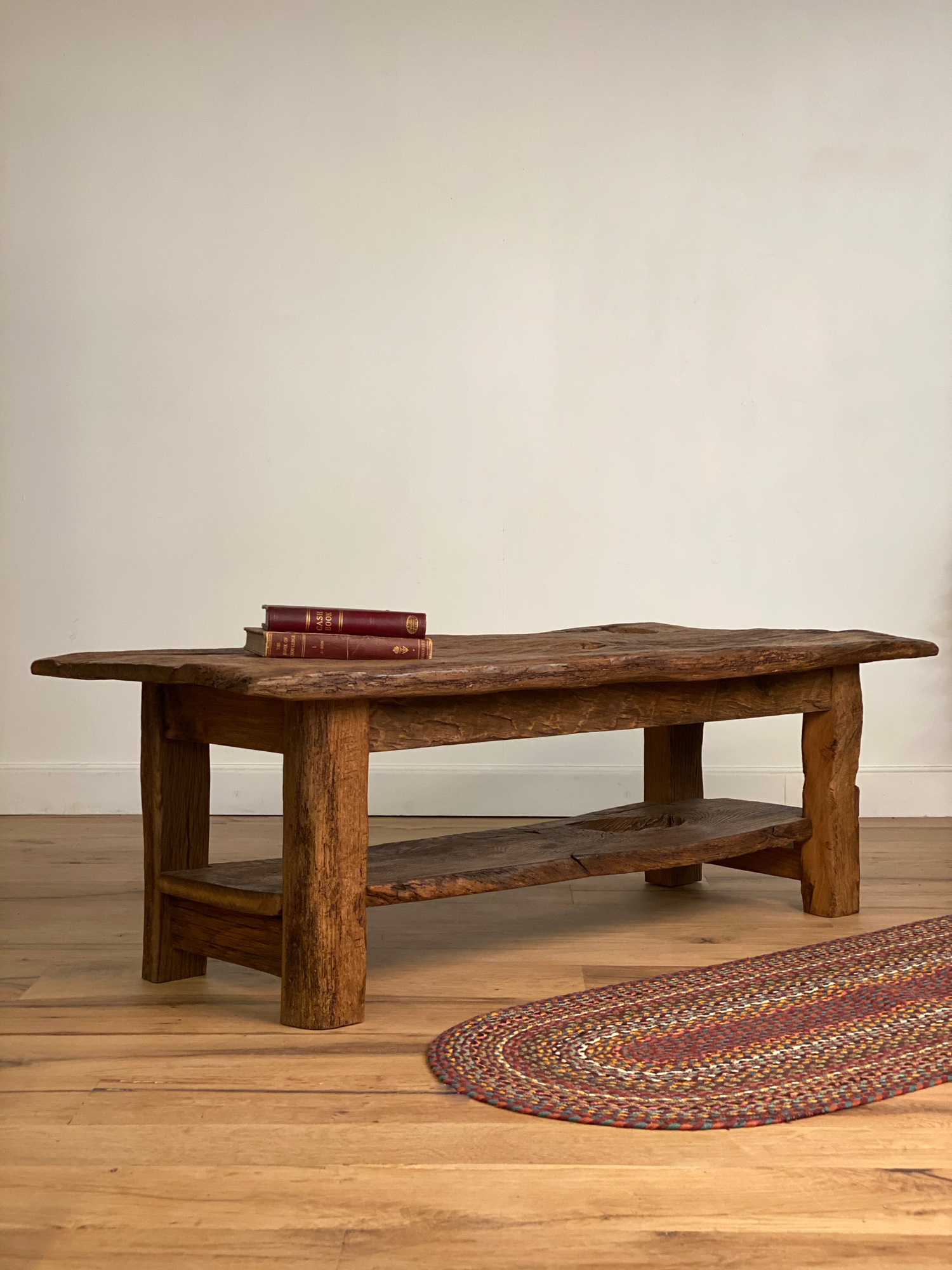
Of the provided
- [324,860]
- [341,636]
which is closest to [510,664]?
[341,636]

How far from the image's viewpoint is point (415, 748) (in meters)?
2.07

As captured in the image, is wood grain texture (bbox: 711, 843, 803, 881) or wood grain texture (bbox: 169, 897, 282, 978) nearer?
wood grain texture (bbox: 169, 897, 282, 978)

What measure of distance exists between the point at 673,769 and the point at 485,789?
0.96 m

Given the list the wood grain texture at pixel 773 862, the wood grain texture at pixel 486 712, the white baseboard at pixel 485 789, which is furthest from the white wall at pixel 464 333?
the wood grain texture at pixel 486 712

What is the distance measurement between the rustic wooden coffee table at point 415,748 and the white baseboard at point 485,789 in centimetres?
99

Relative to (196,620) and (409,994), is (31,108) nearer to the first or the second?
(196,620)

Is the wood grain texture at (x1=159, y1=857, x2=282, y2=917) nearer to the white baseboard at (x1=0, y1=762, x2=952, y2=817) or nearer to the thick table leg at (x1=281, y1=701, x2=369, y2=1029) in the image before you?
the thick table leg at (x1=281, y1=701, x2=369, y2=1029)

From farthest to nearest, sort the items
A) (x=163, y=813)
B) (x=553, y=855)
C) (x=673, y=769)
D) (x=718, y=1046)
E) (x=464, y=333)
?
(x=464, y=333)
(x=673, y=769)
(x=553, y=855)
(x=163, y=813)
(x=718, y=1046)

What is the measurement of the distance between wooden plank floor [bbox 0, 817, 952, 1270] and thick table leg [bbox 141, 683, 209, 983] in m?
0.05

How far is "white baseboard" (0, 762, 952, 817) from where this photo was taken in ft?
12.3

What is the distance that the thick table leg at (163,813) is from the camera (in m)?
2.16

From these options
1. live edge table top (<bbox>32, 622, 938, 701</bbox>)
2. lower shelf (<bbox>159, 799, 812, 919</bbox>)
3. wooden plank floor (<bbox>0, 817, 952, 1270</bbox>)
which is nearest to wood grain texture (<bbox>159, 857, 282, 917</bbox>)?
lower shelf (<bbox>159, 799, 812, 919</bbox>)

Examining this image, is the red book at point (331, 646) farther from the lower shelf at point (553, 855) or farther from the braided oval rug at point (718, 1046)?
the braided oval rug at point (718, 1046)

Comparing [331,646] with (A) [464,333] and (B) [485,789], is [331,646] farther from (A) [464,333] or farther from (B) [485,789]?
(A) [464,333]
